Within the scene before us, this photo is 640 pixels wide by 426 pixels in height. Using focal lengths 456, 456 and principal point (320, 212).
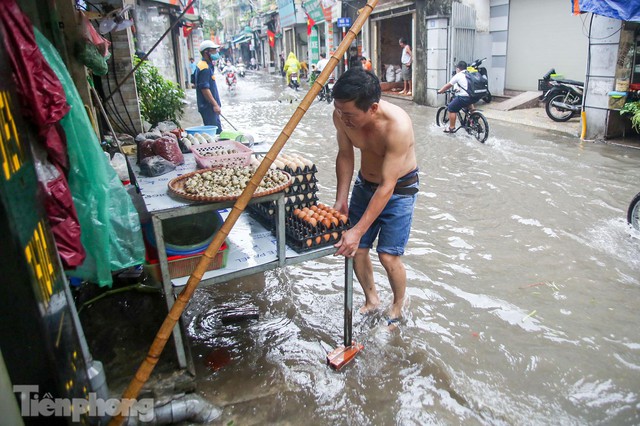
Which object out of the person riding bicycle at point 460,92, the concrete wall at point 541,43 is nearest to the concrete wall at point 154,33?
the person riding bicycle at point 460,92

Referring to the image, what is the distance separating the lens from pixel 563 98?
11094 mm

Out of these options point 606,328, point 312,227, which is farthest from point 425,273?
point 312,227

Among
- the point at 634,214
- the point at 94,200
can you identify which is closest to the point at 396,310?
the point at 94,200

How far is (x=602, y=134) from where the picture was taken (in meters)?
9.41

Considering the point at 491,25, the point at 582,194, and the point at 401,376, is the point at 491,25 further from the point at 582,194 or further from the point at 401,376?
the point at 401,376

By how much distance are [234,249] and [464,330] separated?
186 centimetres

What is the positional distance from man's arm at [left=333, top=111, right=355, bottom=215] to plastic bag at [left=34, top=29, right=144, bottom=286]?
1.47 meters

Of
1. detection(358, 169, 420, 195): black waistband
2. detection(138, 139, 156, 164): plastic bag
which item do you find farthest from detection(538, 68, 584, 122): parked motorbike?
detection(138, 139, 156, 164): plastic bag

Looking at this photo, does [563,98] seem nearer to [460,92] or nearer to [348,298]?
[460,92]

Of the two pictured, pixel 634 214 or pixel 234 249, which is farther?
pixel 634 214

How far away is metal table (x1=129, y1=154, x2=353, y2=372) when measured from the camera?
2.59 metres

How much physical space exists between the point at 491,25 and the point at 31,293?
52.2 feet

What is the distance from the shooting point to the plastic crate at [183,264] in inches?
106

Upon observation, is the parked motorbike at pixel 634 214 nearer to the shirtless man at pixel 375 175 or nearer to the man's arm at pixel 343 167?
the shirtless man at pixel 375 175
